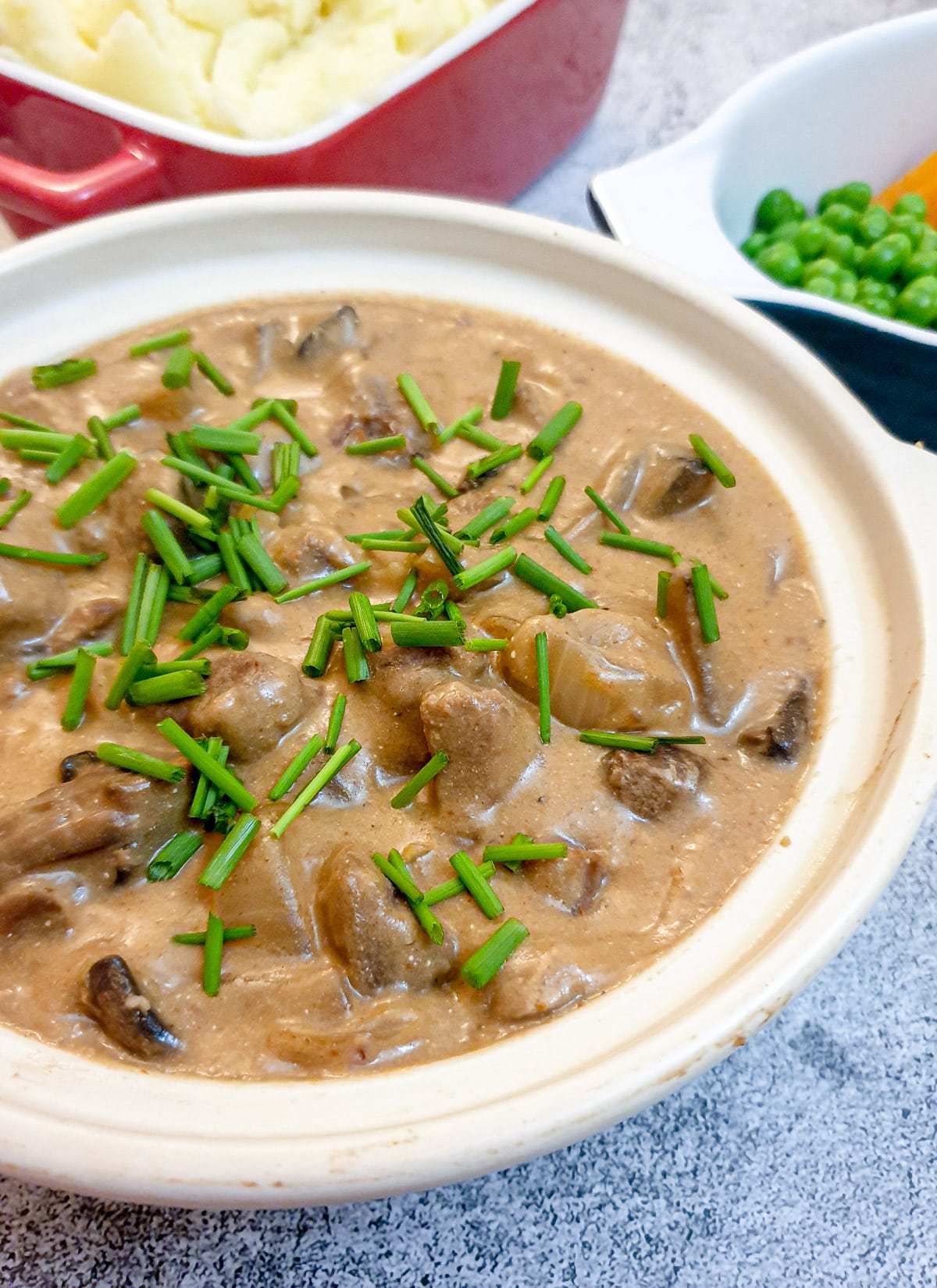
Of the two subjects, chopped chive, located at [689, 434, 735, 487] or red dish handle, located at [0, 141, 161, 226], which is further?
red dish handle, located at [0, 141, 161, 226]

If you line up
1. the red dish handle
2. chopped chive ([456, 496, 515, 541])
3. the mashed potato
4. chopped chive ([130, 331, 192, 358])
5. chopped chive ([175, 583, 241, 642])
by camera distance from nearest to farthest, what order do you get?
1. chopped chive ([175, 583, 241, 642])
2. chopped chive ([456, 496, 515, 541])
3. chopped chive ([130, 331, 192, 358])
4. the red dish handle
5. the mashed potato

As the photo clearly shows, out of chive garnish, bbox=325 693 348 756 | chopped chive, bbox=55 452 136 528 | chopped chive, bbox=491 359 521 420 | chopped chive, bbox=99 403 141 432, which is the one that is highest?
chopped chive, bbox=491 359 521 420

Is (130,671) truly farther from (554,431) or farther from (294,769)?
(554,431)

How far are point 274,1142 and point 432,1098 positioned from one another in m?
0.21

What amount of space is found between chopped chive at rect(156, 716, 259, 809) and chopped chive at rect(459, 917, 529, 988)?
414 millimetres

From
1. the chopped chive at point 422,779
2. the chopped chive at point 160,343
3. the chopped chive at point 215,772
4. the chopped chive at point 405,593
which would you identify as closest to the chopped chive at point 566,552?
the chopped chive at point 405,593

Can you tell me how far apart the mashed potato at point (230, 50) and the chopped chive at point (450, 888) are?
6.64 ft

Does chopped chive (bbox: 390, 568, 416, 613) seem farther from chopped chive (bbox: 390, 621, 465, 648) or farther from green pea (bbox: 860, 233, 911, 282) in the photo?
green pea (bbox: 860, 233, 911, 282)

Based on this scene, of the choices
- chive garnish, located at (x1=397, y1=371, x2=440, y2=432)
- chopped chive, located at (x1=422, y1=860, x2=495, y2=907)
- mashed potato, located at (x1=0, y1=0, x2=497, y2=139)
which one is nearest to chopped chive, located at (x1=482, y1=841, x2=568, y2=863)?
chopped chive, located at (x1=422, y1=860, x2=495, y2=907)

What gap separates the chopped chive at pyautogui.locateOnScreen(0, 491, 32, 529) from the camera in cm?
183

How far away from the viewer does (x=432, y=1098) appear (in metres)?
1.27

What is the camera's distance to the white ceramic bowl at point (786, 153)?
233 cm

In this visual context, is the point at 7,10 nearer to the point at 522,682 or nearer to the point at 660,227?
the point at 660,227

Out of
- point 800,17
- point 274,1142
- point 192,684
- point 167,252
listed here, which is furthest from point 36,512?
point 800,17
